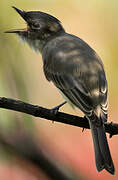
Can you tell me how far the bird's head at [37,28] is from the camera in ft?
17.2

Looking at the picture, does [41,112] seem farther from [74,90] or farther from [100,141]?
[74,90]

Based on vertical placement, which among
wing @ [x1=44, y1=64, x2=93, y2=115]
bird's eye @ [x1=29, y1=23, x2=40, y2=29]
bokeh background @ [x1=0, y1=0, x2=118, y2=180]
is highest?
bird's eye @ [x1=29, y1=23, x2=40, y2=29]

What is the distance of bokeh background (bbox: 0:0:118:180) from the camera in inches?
168

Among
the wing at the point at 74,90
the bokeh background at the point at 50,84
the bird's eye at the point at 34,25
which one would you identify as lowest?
the bokeh background at the point at 50,84

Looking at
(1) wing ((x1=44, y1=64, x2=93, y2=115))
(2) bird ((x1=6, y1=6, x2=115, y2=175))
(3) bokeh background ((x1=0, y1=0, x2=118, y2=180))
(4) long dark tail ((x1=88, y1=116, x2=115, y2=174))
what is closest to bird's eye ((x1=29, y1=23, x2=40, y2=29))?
(2) bird ((x1=6, y1=6, x2=115, y2=175))

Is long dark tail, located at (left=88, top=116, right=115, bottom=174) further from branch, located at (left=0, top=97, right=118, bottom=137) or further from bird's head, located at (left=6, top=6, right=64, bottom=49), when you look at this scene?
bird's head, located at (left=6, top=6, right=64, bottom=49)

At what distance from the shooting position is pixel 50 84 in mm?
5746

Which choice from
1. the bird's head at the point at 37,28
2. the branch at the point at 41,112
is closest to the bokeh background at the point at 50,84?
the bird's head at the point at 37,28

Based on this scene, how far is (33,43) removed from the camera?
5.41 meters

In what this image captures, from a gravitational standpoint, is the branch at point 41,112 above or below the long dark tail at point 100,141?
above

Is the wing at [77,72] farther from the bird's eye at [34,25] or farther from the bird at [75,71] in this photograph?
the bird's eye at [34,25]

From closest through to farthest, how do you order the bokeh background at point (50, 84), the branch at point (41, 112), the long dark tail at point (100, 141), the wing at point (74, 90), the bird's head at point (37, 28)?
the branch at point (41, 112) < the long dark tail at point (100, 141) < the wing at point (74, 90) < the bokeh background at point (50, 84) < the bird's head at point (37, 28)

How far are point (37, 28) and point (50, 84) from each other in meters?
0.69

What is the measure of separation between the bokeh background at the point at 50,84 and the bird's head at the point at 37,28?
134 mm
